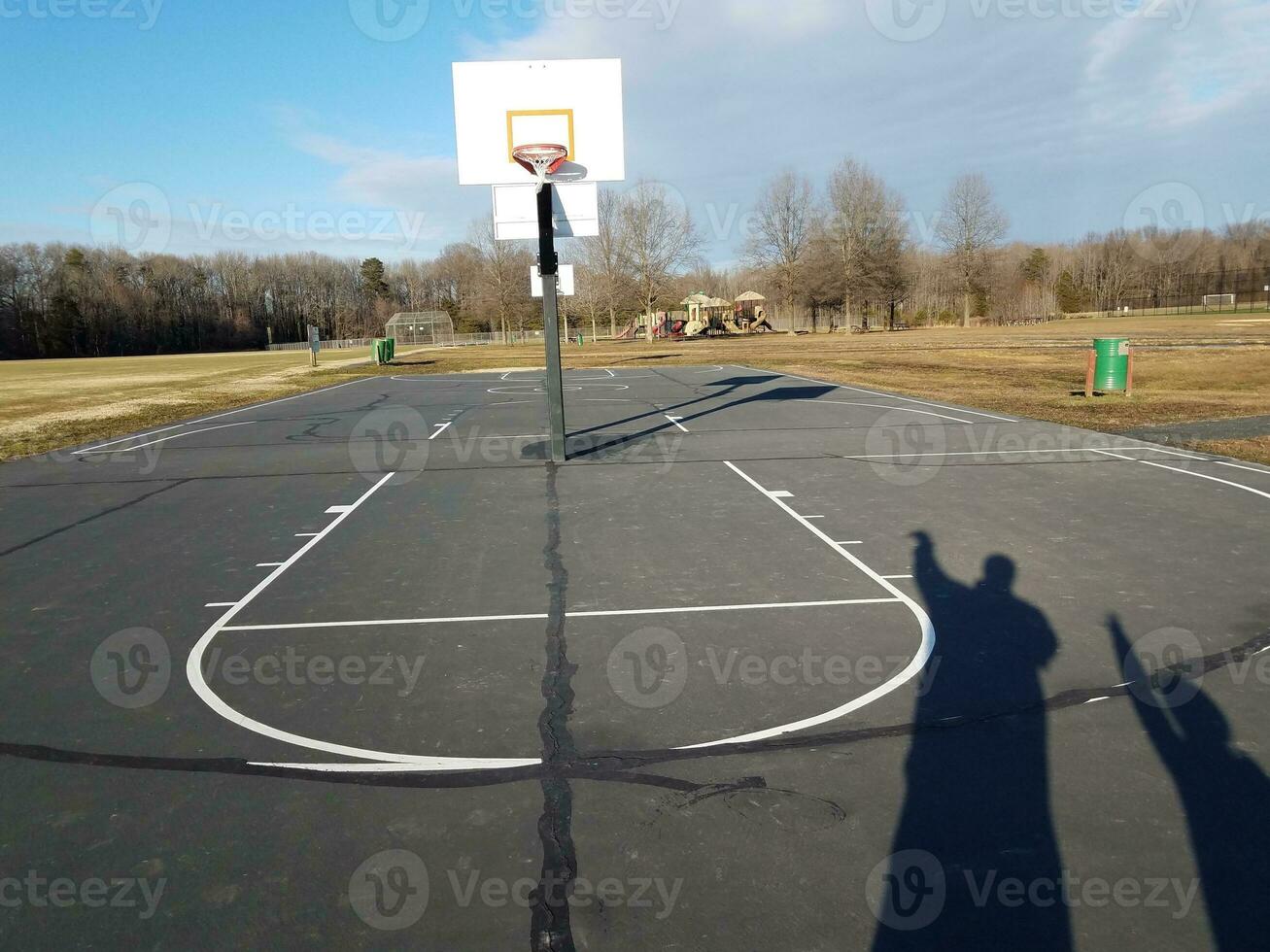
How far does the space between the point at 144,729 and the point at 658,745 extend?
2946 millimetres

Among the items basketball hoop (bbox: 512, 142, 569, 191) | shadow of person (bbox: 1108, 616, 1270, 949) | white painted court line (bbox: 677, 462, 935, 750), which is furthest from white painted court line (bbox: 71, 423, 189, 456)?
shadow of person (bbox: 1108, 616, 1270, 949)

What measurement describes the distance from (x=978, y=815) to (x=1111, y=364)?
19485mm

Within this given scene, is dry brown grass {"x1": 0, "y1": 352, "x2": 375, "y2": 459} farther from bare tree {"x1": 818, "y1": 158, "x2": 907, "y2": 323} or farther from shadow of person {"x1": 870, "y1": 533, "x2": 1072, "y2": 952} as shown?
bare tree {"x1": 818, "y1": 158, "x2": 907, "y2": 323}

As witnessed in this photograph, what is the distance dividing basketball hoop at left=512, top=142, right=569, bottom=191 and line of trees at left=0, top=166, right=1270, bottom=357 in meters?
59.7

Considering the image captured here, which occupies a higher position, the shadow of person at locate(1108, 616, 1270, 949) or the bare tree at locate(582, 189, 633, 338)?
the bare tree at locate(582, 189, 633, 338)

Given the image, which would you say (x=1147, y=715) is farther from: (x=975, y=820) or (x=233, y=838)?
(x=233, y=838)

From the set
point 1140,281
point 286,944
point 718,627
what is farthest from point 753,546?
point 1140,281

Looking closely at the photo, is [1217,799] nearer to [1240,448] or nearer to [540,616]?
[540,616]

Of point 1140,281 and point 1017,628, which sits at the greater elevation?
point 1140,281

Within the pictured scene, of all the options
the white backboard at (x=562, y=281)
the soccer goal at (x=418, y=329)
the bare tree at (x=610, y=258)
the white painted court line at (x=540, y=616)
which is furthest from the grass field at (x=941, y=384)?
the soccer goal at (x=418, y=329)

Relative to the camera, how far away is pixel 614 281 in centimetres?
7569

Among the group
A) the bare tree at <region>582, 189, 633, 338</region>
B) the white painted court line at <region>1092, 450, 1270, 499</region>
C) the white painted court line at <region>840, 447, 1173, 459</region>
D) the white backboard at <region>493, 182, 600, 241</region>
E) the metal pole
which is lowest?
the white painted court line at <region>1092, 450, 1270, 499</region>

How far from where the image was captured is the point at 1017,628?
604 cm

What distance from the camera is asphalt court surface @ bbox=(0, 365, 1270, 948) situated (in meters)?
3.33
